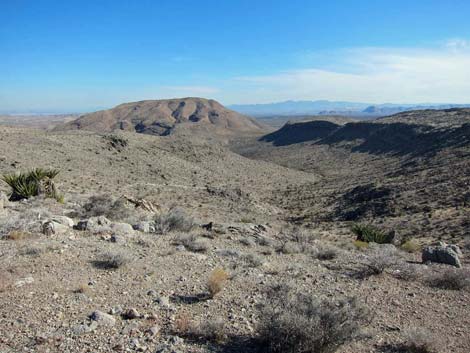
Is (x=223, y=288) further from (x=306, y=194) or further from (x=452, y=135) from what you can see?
(x=452, y=135)

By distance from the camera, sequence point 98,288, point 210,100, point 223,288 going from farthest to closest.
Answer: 1. point 210,100
2. point 223,288
3. point 98,288

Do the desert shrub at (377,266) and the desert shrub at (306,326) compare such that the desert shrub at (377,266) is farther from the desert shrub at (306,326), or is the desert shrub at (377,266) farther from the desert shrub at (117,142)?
the desert shrub at (117,142)

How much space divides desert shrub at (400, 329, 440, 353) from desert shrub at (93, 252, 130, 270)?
4.95 meters

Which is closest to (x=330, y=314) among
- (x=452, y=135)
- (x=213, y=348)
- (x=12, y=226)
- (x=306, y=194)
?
(x=213, y=348)

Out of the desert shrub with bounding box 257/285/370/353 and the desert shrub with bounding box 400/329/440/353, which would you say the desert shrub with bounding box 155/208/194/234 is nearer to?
the desert shrub with bounding box 257/285/370/353

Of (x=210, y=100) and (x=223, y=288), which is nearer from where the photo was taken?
(x=223, y=288)

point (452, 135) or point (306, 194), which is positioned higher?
point (452, 135)

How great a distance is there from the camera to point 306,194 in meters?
38.0

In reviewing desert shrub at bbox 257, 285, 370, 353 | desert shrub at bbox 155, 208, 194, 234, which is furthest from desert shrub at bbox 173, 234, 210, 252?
desert shrub at bbox 257, 285, 370, 353

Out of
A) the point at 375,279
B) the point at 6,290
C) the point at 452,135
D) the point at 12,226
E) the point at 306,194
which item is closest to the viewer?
the point at 6,290

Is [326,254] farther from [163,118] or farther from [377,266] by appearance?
[163,118]

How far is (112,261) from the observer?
754cm

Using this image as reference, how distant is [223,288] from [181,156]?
139ft

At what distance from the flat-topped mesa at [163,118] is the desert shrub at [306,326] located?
121822 millimetres
